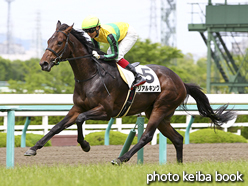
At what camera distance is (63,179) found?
3268 mm

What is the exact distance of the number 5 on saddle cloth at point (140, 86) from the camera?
4650 millimetres

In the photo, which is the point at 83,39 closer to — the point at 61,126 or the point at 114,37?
the point at 114,37

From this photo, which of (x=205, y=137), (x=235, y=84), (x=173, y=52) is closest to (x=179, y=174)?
(x=205, y=137)

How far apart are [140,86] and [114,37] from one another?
2.19 feet

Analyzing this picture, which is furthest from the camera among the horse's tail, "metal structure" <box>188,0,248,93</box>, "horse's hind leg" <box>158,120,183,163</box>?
"metal structure" <box>188,0,248,93</box>

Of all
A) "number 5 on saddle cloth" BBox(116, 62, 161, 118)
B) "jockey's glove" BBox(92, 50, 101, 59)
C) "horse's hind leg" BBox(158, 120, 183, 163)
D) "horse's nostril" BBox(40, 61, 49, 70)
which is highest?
"jockey's glove" BBox(92, 50, 101, 59)

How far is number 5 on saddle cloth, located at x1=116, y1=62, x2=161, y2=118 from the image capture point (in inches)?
183

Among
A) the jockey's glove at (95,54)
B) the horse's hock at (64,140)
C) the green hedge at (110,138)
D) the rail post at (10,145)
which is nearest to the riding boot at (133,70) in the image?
the jockey's glove at (95,54)

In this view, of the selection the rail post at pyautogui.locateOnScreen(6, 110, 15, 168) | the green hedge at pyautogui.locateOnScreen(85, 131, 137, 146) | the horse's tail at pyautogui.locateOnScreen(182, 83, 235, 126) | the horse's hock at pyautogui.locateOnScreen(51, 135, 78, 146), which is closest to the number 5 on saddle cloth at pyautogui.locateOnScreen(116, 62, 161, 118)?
the horse's tail at pyautogui.locateOnScreen(182, 83, 235, 126)

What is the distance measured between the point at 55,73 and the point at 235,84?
12050mm

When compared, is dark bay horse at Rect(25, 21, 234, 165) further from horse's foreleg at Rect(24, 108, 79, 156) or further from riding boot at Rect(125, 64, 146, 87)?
riding boot at Rect(125, 64, 146, 87)

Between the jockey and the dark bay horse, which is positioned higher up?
the jockey

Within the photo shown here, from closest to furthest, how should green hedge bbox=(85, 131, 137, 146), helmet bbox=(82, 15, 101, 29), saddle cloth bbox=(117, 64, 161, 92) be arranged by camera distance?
helmet bbox=(82, 15, 101, 29) < saddle cloth bbox=(117, 64, 161, 92) < green hedge bbox=(85, 131, 137, 146)

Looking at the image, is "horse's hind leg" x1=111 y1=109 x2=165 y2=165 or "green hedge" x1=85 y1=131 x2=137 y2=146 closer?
"horse's hind leg" x1=111 y1=109 x2=165 y2=165
